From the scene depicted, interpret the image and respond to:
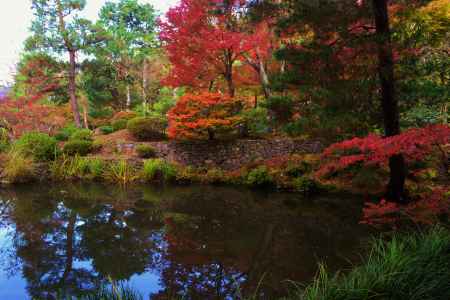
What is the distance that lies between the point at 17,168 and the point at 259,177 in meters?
7.77

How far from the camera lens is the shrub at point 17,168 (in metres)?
9.86

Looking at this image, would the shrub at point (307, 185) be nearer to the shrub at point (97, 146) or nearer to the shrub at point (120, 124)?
the shrub at point (97, 146)

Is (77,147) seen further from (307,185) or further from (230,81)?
(307,185)

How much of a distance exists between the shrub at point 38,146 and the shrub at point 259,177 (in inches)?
287

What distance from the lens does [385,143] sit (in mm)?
4051

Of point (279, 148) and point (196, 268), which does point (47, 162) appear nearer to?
point (279, 148)

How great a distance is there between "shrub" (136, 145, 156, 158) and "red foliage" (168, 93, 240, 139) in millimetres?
1330

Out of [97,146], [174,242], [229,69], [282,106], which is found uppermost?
[229,69]

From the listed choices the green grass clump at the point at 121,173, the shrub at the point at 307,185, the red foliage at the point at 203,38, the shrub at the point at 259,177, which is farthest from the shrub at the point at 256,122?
the green grass clump at the point at 121,173

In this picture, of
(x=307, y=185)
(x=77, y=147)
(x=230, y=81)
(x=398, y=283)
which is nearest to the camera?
(x=398, y=283)

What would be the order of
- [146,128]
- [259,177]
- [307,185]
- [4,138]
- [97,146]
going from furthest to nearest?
[4,138], [146,128], [97,146], [259,177], [307,185]

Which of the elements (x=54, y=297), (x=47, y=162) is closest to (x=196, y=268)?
(x=54, y=297)

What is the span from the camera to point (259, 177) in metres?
9.19

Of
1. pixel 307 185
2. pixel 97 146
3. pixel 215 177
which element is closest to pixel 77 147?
pixel 97 146
